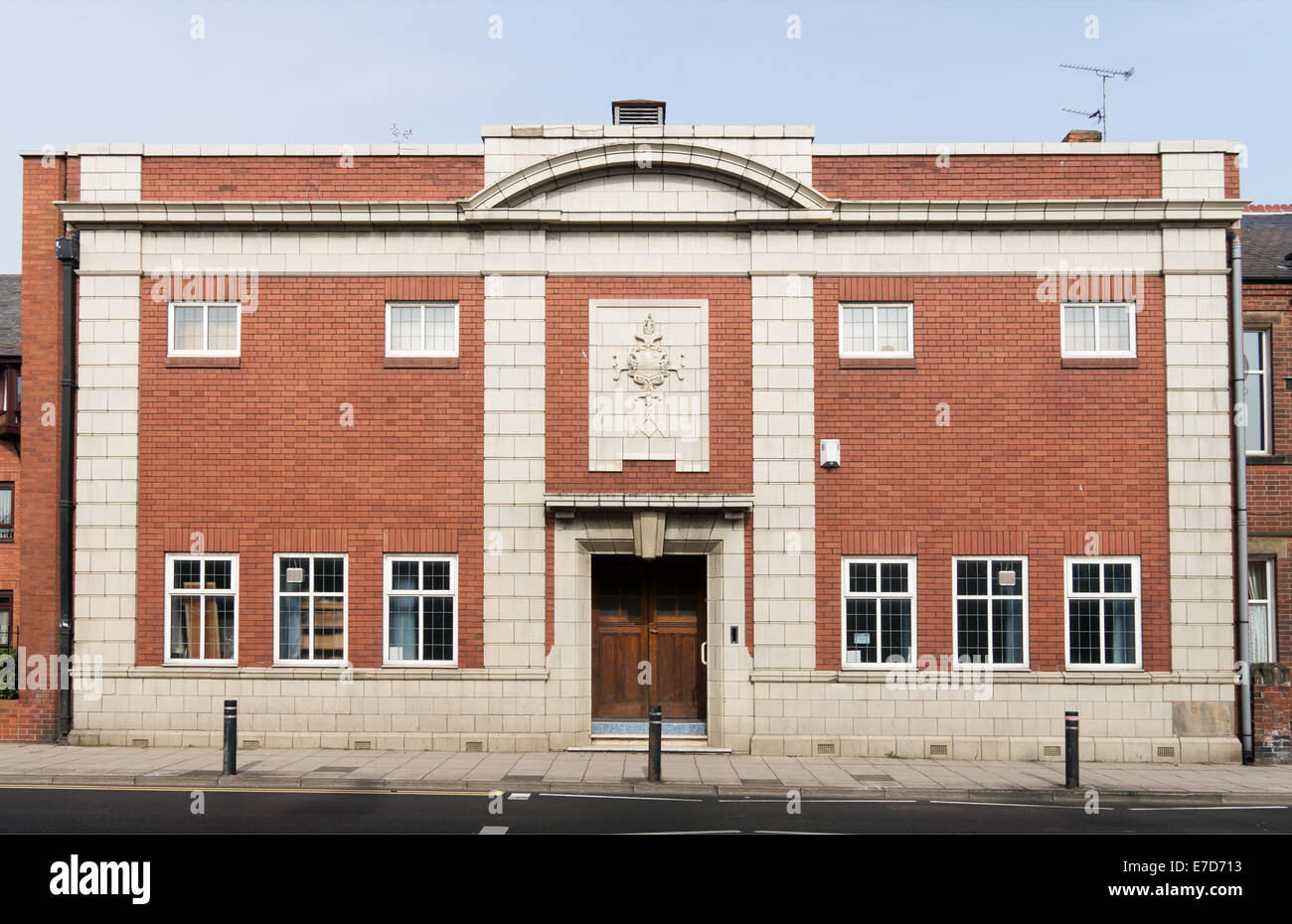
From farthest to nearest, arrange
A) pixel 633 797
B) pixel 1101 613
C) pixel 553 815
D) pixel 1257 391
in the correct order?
pixel 1257 391 → pixel 1101 613 → pixel 633 797 → pixel 553 815

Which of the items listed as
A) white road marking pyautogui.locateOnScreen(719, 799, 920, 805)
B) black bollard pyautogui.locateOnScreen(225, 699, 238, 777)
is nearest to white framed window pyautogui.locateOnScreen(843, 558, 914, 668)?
white road marking pyautogui.locateOnScreen(719, 799, 920, 805)

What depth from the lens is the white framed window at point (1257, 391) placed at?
55.5 feet

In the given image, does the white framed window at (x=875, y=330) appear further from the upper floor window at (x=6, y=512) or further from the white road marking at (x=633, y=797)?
the upper floor window at (x=6, y=512)

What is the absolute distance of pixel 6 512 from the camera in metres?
24.3

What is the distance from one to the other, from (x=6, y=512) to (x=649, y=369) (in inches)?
677

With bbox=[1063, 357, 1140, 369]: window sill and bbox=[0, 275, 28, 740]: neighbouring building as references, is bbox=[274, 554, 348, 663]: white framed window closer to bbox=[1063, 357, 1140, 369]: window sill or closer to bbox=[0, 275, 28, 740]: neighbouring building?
bbox=[0, 275, 28, 740]: neighbouring building

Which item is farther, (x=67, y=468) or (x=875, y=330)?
(x=875, y=330)

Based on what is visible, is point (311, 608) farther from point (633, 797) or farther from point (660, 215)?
point (660, 215)

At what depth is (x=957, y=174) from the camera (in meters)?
16.6

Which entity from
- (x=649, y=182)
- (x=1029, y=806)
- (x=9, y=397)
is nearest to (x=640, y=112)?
(x=649, y=182)

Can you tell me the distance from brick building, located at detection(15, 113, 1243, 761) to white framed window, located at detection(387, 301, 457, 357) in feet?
0.39

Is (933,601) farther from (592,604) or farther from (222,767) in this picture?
(222,767)

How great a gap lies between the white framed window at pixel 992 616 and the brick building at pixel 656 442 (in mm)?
47

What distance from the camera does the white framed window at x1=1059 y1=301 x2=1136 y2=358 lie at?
16469mm
